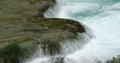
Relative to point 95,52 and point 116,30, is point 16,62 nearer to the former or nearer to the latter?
point 95,52

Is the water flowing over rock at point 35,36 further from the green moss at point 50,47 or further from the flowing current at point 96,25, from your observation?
the flowing current at point 96,25

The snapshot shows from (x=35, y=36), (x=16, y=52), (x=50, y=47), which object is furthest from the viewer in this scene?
(x=35, y=36)

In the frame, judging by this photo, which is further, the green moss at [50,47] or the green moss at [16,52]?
the green moss at [50,47]

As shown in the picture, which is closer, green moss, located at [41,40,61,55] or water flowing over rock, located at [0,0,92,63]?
water flowing over rock, located at [0,0,92,63]

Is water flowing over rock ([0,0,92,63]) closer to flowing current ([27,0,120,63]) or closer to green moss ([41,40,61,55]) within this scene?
green moss ([41,40,61,55])

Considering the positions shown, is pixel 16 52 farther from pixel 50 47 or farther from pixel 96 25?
pixel 96 25

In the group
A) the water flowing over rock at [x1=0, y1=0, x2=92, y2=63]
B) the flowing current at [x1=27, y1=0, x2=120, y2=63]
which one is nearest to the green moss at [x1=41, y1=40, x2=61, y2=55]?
the water flowing over rock at [x1=0, y1=0, x2=92, y2=63]

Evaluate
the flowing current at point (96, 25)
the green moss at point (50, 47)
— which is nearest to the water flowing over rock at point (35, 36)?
the green moss at point (50, 47)

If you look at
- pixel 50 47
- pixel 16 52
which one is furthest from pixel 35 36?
pixel 16 52
